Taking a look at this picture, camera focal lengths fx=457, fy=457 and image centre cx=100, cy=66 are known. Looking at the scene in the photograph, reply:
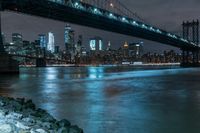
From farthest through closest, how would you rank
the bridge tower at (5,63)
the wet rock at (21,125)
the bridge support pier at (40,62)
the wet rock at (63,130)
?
the bridge support pier at (40,62) → the bridge tower at (5,63) → the wet rock at (63,130) → the wet rock at (21,125)

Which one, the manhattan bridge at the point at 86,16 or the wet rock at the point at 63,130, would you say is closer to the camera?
the wet rock at the point at 63,130

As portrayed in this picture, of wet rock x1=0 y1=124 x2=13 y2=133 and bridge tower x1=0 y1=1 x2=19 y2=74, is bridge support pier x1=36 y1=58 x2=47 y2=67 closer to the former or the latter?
bridge tower x1=0 y1=1 x2=19 y2=74

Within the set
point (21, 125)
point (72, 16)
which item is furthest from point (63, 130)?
point (72, 16)

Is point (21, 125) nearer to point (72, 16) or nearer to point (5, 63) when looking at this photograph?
point (5, 63)

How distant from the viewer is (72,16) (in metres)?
84.2

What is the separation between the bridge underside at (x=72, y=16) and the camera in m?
71.8

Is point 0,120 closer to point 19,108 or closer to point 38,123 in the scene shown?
point 38,123

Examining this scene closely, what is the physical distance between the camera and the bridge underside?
236ft

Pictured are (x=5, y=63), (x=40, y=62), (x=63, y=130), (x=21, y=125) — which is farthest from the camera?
(x=40, y=62)

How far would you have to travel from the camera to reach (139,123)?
14.5 meters

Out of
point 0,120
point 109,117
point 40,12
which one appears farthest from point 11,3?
point 0,120

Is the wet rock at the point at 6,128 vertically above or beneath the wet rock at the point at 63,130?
above

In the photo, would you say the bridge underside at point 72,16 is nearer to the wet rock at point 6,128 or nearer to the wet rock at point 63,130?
the wet rock at point 63,130

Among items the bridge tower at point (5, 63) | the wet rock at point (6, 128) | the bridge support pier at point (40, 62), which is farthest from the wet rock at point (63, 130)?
the bridge support pier at point (40, 62)
